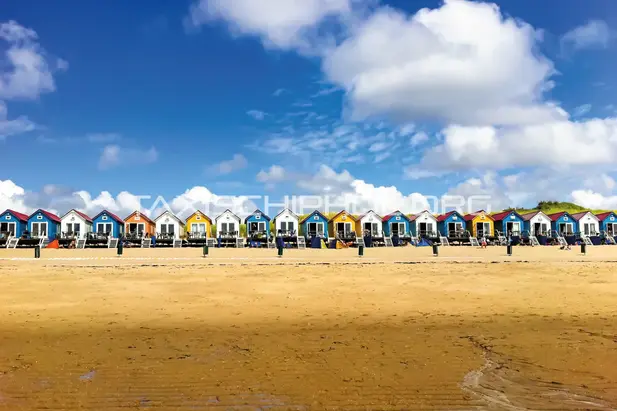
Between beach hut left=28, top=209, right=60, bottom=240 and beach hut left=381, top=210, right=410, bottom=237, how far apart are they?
4424cm

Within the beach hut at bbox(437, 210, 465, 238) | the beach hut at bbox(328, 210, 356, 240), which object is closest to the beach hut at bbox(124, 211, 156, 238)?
the beach hut at bbox(328, 210, 356, 240)

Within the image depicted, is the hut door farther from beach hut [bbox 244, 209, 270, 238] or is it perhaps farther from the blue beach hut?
the blue beach hut

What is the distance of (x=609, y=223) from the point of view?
68000 millimetres

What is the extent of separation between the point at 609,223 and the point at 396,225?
106ft

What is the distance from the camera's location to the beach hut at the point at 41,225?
192 feet

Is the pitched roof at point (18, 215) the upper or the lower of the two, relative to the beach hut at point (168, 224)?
upper

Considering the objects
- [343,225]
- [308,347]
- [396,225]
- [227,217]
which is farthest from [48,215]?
[308,347]

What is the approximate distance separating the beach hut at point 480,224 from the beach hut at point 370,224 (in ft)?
45.6

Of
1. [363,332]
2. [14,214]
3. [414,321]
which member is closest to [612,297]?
[414,321]

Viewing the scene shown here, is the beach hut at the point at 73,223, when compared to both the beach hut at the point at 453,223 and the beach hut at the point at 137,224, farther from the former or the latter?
the beach hut at the point at 453,223

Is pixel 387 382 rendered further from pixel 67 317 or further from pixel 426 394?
pixel 67 317

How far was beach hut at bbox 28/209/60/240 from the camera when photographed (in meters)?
58.5

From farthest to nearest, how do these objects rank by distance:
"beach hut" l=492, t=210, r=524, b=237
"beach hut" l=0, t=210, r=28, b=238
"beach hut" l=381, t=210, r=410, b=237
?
1. "beach hut" l=492, t=210, r=524, b=237
2. "beach hut" l=381, t=210, r=410, b=237
3. "beach hut" l=0, t=210, r=28, b=238

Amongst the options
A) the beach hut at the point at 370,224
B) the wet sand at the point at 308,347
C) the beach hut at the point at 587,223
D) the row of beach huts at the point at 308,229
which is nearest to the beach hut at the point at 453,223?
the row of beach huts at the point at 308,229
